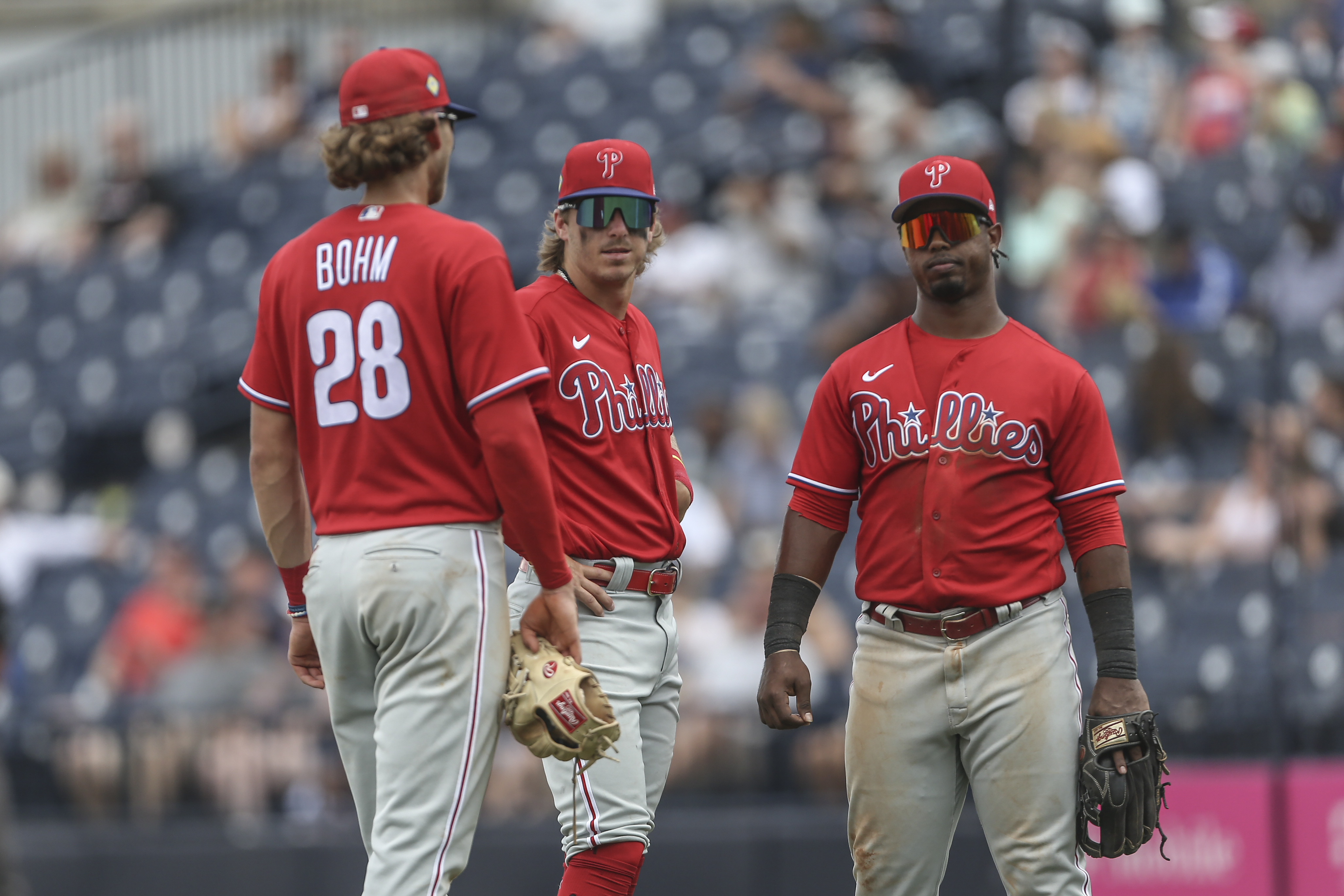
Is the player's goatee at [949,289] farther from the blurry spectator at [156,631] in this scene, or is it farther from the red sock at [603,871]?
the blurry spectator at [156,631]

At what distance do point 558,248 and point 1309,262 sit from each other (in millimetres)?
5814

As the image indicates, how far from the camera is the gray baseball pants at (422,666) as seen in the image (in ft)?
11.6

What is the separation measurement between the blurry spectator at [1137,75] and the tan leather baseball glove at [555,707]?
7158 mm

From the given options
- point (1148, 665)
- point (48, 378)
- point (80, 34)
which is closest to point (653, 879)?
point (1148, 665)

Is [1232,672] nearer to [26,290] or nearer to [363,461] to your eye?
[363,461]

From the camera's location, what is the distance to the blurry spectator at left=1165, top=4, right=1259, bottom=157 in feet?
33.0

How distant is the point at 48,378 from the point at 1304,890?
32.1 feet

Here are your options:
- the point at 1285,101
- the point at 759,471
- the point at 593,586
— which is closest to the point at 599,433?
the point at 593,586

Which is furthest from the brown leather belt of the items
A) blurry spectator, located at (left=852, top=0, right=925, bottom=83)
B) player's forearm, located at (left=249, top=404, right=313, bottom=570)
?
blurry spectator, located at (left=852, top=0, right=925, bottom=83)

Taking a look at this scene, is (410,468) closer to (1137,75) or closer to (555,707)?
(555,707)

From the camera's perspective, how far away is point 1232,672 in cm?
760

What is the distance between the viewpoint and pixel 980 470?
4.03 meters

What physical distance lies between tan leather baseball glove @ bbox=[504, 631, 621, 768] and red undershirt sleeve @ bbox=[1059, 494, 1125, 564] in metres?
Answer: 1.17

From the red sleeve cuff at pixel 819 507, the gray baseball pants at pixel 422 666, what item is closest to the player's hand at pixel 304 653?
the gray baseball pants at pixel 422 666
